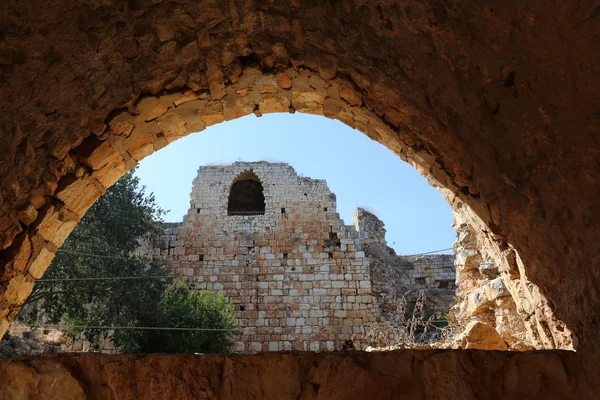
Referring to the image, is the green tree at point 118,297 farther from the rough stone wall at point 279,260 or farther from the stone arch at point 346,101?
the stone arch at point 346,101

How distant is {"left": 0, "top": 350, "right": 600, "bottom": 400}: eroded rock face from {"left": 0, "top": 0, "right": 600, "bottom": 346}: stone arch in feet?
1.02

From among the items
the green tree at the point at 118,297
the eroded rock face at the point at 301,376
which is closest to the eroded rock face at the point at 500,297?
the eroded rock face at the point at 301,376

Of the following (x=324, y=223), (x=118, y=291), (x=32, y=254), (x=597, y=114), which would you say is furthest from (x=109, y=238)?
(x=597, y=114)

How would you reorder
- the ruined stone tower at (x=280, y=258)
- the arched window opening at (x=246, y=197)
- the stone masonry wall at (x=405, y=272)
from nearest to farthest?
the ruined stone tower at (x=280, y=258) → the stone masonry wall at (x=405, y=272) → the arched window opening at (x=246, y=197)

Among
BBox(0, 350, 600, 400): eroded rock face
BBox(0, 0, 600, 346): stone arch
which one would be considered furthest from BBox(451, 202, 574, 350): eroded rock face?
BBox(0, 350, 600, 400): eroded rock face

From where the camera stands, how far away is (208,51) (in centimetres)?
363

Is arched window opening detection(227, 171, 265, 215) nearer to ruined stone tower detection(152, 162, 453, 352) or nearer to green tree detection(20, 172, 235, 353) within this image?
ruined stone tower detection(152, 162, 453, 352)

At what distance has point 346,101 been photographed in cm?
400

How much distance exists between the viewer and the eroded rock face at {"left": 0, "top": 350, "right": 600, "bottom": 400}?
2199mm

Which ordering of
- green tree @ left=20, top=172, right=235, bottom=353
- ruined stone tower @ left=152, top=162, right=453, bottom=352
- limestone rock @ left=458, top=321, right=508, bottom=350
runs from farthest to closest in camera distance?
ruined stone tower @ left=152, top=162, right=453, bottom=352 → green tree @ left=20, top=172, right=235, bottom=353 → limestone rock @ left=458, top=321, right=508, bottom=350

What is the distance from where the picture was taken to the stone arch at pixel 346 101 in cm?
220

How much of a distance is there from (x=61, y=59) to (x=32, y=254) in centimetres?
141

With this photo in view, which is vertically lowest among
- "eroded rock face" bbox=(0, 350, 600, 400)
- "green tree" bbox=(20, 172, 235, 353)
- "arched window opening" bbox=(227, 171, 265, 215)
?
"eroded rock face" bbox=(0, 350, 600, 400)

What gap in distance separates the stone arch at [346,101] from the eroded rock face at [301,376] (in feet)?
1.02
